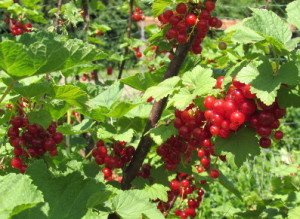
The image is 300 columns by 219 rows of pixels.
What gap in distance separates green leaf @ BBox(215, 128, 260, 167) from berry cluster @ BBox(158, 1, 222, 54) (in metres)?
0.43

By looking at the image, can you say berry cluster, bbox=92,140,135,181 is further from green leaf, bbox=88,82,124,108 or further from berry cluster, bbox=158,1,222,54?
berry cluster, bbox=158,1,222,54

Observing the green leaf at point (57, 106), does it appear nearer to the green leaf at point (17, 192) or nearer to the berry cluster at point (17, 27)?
the green leaf at point (17, 192)

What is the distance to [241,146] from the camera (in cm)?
120

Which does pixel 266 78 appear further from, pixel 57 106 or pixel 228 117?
pixel 57 106

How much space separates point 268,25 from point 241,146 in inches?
15.4

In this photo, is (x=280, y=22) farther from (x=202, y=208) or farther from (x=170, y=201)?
(x=202, y=208)

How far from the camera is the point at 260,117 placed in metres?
1.15

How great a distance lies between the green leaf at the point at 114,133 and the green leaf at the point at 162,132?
107 millimetres

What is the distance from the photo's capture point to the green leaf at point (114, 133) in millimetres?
1392

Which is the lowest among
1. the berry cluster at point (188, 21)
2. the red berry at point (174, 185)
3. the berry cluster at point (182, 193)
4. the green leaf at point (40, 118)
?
the berry cluster at point (182, 193)

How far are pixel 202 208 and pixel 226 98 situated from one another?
2.82 m

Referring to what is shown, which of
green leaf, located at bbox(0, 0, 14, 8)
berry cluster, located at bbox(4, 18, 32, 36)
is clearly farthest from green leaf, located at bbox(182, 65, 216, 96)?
berry cluster, located at bbox(4, 18, 32, 36)

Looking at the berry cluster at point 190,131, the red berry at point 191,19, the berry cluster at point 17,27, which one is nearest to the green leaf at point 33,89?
the berry cluster at point 190,131

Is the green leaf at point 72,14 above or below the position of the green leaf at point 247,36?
below
